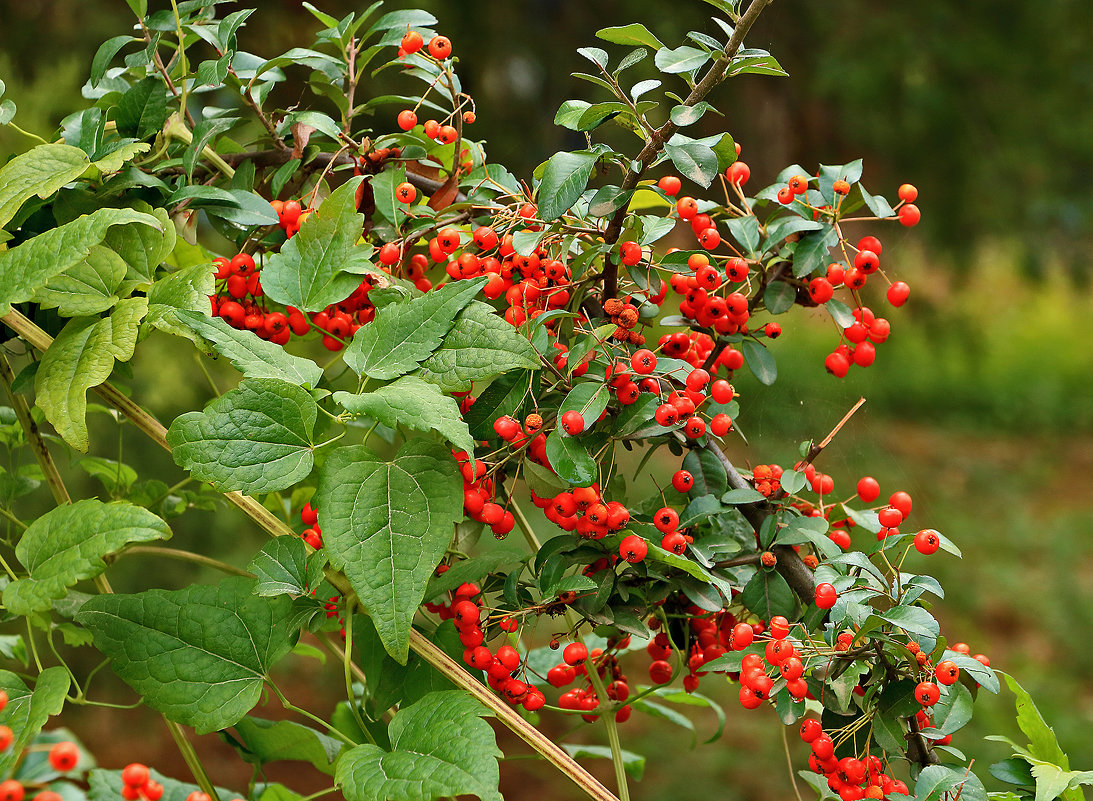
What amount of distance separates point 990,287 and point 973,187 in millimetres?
3205

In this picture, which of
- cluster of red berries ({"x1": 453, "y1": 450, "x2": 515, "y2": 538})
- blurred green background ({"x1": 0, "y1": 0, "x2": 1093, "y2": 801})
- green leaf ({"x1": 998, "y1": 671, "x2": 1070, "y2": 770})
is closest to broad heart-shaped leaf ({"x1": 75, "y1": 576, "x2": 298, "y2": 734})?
cluster of red berries ({"x1": 453, "y1": 450, "x2": 515, "y2": 538})

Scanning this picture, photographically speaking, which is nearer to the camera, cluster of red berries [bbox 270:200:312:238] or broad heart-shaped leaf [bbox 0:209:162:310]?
broad heart-shaped leaf [bbox 0:209:162:310]

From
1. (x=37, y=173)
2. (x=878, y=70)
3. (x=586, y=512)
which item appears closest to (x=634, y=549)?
(x=586, y=512)

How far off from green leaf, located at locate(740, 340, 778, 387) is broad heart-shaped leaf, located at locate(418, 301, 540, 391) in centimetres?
25

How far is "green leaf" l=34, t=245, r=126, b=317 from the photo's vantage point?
0.65 m

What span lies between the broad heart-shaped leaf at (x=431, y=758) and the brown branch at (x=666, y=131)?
1.04ft

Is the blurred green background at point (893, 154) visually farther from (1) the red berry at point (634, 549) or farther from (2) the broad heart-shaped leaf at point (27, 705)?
(2) the broad heart-shaped leaf at point (27, 705)

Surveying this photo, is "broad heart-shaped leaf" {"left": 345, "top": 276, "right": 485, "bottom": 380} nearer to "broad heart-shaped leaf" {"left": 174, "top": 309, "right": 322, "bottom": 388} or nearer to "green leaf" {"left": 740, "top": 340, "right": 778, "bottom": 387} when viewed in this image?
"broad heart-shaped leaf" {"left": 174, "top": 309, "right": 322, "bottom": 388}

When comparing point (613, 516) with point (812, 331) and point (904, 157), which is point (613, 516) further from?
point (904, 157)

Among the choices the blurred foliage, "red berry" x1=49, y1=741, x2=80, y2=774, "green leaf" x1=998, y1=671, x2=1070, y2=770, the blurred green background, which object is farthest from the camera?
the blurred foliage

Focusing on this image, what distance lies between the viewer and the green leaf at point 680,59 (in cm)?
61

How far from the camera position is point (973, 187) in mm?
3193

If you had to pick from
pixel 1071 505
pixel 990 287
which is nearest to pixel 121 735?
pixel 1071 505

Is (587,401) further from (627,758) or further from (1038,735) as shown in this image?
(627,758)
